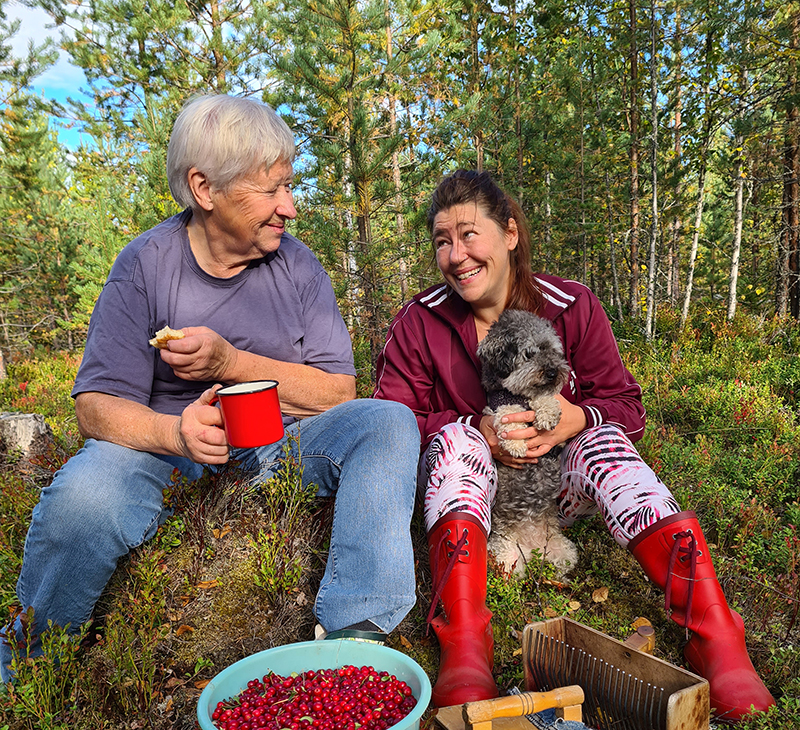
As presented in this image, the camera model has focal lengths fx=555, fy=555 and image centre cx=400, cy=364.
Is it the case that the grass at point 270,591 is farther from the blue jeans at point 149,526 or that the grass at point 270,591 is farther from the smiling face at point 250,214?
the smiling face at point 250,214

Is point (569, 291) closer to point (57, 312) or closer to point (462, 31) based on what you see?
point (462, 31)

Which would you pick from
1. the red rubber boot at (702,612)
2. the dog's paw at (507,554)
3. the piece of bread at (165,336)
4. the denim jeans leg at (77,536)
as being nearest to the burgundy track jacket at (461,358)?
the dog's paw at (507,554)

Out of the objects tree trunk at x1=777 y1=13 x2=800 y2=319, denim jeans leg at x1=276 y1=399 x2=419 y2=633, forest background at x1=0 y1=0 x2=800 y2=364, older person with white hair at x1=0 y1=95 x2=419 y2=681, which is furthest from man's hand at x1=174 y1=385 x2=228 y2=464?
tree trunk at x1=777 y1=13 x2=800 y2=319

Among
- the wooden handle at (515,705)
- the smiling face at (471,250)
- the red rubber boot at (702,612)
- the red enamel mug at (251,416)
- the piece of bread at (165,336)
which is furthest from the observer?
the smiling face at (471,250)

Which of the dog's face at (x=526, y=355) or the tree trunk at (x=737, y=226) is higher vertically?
the tree trunk at (x=737, y=226)

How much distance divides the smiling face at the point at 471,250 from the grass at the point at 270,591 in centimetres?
131

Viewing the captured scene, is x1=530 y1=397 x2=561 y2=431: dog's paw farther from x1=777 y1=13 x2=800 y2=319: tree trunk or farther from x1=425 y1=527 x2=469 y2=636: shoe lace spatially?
x1=777 y1=13 x2=800 y2=319: tree trunk

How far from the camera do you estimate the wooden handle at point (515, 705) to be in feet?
5.20

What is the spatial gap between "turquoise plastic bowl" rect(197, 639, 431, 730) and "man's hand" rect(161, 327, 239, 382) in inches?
44.0

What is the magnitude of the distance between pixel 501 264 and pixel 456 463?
1.15 m

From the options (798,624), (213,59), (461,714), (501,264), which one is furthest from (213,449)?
(213,59)

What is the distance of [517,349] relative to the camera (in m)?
2.79

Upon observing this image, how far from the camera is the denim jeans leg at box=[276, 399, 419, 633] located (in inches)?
80.5

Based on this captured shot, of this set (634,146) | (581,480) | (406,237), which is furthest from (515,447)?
(634,146)
